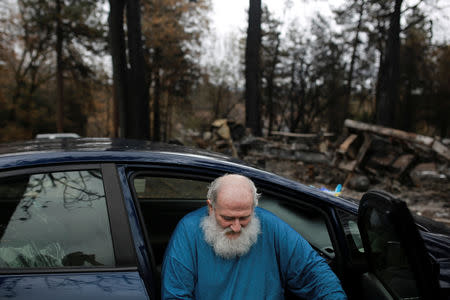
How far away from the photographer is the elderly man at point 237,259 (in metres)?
1.59

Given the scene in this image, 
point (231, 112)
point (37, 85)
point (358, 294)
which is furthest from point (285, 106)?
point (358, 294)

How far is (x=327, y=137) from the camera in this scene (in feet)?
39.7

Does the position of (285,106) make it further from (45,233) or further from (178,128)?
(45,233)

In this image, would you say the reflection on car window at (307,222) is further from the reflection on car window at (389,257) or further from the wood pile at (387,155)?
the wood pile at (387,155)

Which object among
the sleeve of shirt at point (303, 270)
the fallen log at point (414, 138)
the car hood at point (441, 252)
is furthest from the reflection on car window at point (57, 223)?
the fallen log at point (414, 138)

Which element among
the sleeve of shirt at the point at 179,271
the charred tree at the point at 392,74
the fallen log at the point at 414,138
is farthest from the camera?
the charred tree at the point at 392,74

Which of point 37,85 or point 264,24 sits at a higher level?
point 264,24

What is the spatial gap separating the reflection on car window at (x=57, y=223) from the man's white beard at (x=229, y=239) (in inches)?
18.4

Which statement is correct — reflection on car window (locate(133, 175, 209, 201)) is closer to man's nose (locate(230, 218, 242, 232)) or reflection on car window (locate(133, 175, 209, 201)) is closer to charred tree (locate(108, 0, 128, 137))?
man's nose (locate(230, 218, 242, 232))

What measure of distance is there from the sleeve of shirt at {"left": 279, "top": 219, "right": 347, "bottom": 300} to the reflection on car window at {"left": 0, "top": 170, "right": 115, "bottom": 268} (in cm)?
84

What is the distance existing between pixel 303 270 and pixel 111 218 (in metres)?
0.98

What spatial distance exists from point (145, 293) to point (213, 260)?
0.35 m

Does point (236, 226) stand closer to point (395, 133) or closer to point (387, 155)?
point (395, 133)

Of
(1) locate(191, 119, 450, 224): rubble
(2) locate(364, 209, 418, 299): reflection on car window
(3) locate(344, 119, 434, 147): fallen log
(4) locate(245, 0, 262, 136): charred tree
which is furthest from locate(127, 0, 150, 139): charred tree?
(2) locate(364, 209, 418, 299): reflection on car window
